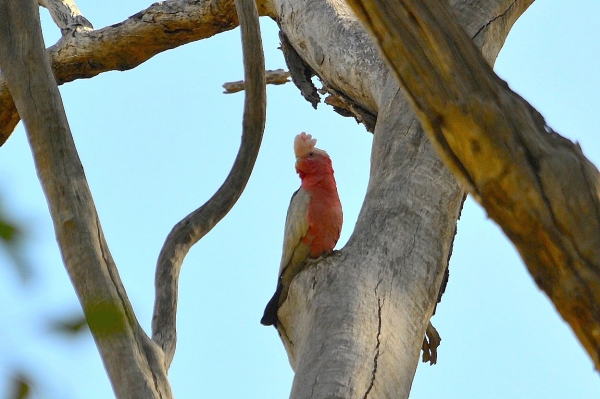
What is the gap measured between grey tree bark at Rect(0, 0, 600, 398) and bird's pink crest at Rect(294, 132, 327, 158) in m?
0.41

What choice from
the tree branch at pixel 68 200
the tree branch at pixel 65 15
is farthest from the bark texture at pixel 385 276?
the tree branch at pixel 65 15

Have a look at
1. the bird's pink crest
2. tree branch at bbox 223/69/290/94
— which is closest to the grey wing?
the bird's pink crest

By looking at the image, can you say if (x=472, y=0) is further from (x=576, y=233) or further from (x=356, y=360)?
(x=576, y=233)

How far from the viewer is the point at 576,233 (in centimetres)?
156

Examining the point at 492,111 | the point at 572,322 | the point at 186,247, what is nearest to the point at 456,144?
the point at 492,111

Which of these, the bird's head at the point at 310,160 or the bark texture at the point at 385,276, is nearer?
the bark texture at the point at 385,276

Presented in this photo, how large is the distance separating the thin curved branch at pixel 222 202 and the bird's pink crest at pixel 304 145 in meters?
0.74

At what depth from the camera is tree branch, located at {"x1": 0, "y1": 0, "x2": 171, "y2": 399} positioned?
8.40ft

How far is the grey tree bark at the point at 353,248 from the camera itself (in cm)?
261

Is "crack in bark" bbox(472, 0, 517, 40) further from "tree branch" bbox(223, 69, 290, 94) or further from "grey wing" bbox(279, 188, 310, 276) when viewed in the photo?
"tree branch" bbox(223, 69, 290, 94)

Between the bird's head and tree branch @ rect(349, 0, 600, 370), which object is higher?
the bird's head

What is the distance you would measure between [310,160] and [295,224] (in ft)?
1.87

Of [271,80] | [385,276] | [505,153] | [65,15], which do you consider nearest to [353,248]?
[385,276]

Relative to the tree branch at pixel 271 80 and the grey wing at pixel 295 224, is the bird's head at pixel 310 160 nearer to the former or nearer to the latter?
the grey wing at pixel 295 224
